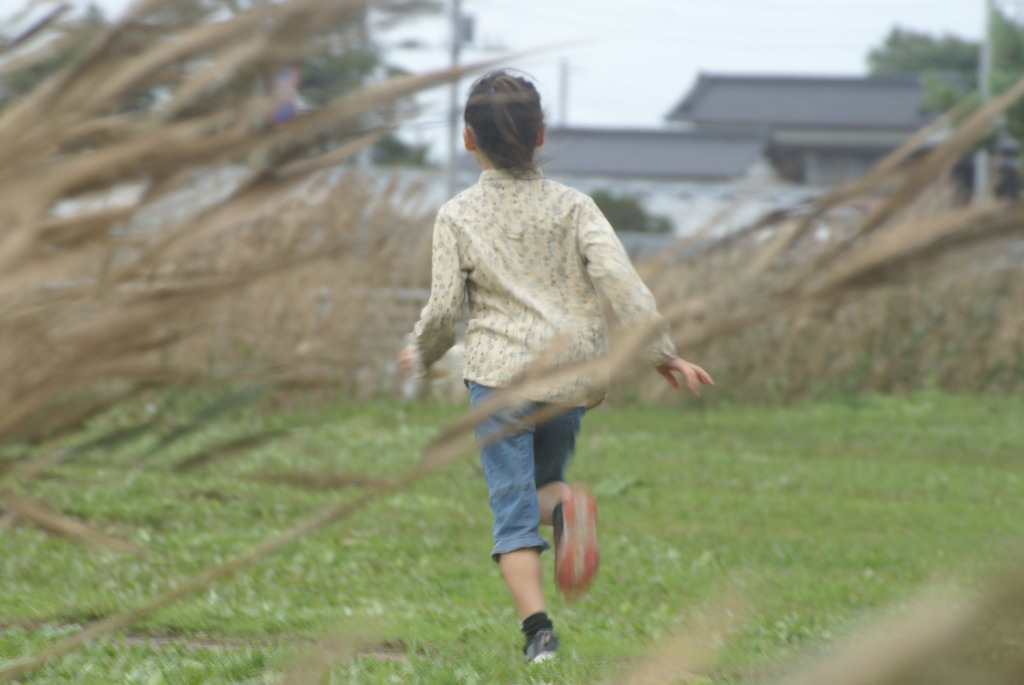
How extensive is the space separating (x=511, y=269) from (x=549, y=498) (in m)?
0.63

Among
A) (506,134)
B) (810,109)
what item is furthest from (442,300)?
(810,109)

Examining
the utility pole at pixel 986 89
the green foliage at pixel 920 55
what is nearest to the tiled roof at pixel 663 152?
the green foliage at pixel 920 55

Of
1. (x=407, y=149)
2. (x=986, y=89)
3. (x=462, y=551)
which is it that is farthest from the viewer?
(x=986, y=89)

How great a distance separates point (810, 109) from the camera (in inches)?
1810

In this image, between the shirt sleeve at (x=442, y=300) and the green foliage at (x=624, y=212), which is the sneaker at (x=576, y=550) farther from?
the green foliage at (x=624, y=212)

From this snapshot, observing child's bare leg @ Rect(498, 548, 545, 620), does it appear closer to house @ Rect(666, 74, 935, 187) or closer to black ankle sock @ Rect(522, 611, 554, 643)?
black ankle sock @ Rect(522, 611, 554, 643)

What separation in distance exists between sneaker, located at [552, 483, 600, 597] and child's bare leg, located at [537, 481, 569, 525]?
0.37 ft

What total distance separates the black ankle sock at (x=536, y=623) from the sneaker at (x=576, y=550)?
9cm

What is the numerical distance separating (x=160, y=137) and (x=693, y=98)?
48.2 meters

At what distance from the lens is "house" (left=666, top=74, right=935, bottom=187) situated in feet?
139

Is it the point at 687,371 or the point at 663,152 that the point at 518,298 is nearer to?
the point at 687,371

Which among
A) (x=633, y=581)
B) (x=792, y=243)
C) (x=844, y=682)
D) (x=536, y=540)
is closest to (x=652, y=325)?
(x=792, y=243)

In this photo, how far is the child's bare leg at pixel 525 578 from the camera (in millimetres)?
3320

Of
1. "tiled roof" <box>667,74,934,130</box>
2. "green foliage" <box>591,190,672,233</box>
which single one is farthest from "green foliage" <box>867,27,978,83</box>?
"green foliage" <box>591,190,672,233</box>
